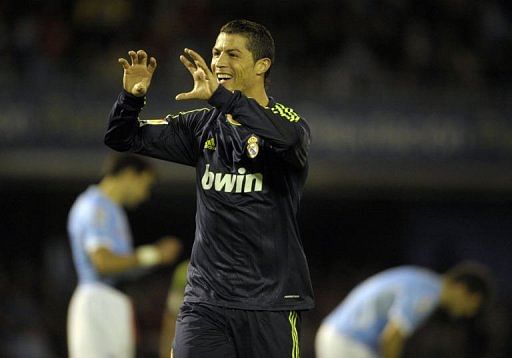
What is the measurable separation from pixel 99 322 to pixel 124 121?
10.5ft

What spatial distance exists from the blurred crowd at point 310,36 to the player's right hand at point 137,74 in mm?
7774

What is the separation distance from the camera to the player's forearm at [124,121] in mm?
4691

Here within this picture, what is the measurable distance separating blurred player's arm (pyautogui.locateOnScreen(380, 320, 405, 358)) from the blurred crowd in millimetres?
4904

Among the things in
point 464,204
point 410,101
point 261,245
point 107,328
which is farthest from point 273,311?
point 464,204

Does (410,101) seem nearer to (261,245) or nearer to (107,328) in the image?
(107,328)

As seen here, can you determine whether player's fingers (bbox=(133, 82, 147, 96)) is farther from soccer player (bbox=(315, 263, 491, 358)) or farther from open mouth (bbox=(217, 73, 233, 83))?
soccer player (bbox=(315, 263, 491, 358))

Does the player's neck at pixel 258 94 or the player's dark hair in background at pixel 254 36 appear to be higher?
the player's dark hair in background at pixel 254 36

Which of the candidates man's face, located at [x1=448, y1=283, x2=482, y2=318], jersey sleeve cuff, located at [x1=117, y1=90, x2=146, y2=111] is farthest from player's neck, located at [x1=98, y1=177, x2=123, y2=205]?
jersey sleeve cuff, located at [x1=117, y1=90, x2=146, y2=111]

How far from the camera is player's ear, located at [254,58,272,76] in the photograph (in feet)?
15.6

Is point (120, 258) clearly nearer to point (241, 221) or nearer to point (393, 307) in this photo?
point (393, 307)

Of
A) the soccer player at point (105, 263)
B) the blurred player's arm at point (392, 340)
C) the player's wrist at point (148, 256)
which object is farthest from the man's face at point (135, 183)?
the blurred player's arm at point (392, 340)

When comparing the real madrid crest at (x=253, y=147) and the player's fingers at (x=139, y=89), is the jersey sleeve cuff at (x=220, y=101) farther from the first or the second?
the player's fingers at (x=139, y=89)

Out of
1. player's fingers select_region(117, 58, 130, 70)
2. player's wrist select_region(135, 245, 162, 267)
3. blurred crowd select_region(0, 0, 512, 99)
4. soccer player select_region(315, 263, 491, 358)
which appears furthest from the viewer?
blurred crowd select_region(0, 0, 512, 99)

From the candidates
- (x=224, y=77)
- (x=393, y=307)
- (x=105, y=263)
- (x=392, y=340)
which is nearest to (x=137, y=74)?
(x=224, y=77)
